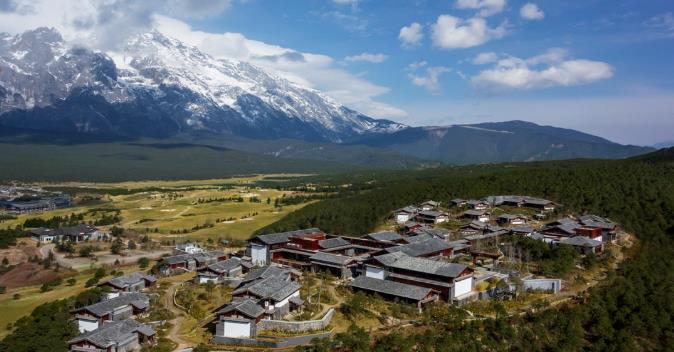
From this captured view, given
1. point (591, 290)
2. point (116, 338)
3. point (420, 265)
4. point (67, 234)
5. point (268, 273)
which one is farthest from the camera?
point (67, 234)

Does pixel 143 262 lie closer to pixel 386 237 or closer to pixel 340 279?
pixel 340 279

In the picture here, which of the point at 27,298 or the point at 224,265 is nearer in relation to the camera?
the point at 27,298

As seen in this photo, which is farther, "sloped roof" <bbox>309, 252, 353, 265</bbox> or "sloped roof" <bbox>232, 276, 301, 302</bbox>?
"sloped roof" <bbox>309, 252, 353, 265</bbox>

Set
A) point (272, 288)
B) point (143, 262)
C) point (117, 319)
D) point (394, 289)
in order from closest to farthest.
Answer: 1. point (117, 319)
2. point (272, 288)
3. point (394, 289)
4. point (143, 262)

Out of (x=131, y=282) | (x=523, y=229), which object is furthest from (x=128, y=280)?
(x=523, y=229)

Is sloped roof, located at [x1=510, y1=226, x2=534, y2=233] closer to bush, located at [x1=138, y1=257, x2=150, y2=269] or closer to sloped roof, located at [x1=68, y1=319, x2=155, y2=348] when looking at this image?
sloped roof, located at [x1=68, y1=319, x2=155, y2=348]

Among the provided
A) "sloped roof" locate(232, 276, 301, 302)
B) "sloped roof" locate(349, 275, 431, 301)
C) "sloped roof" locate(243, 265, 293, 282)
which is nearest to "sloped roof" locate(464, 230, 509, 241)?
"sloped roof" locate(349, 275, 431, 301)

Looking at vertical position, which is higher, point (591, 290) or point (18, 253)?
point (591, 290)
